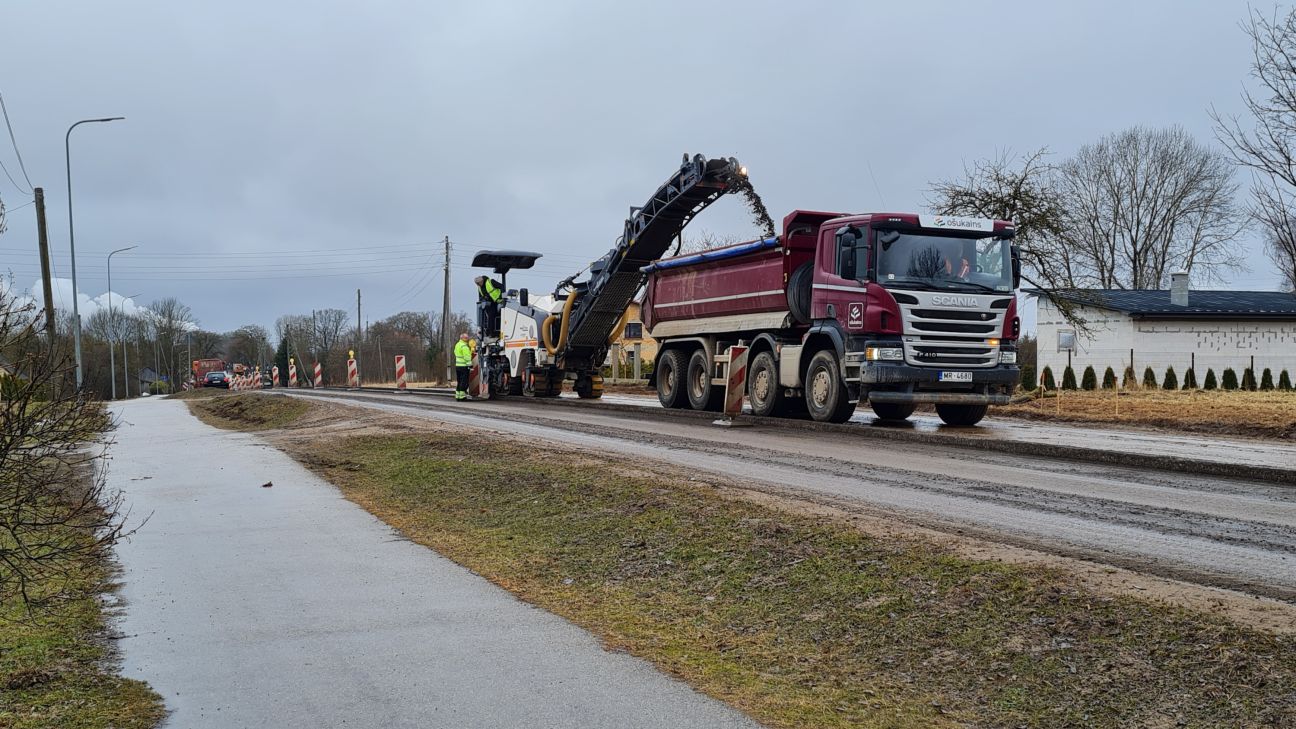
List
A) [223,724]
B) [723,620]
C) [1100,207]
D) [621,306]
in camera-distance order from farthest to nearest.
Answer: [1100,207] < [621,306] < [723,620] < [223,724]

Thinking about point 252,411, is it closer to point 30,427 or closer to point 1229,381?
point 30,427

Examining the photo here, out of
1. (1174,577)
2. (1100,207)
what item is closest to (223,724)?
(1174,577)

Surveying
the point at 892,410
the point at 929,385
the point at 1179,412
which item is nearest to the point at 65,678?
the point at 929,385

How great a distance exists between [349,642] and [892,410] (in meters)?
13.5

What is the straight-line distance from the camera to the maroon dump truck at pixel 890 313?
631 inches

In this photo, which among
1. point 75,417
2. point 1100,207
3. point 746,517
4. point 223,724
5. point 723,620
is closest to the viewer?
point 223,724

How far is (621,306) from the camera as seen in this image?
25.2 meters

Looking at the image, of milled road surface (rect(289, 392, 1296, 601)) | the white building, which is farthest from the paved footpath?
the white building

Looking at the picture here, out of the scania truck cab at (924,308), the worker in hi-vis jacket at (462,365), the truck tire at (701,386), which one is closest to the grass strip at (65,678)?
the scania truck cab at (924,308)

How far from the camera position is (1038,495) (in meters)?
9.43

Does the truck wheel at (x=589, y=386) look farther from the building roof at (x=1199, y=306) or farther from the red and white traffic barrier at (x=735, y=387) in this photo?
the building roof at (x=1199, y=306)

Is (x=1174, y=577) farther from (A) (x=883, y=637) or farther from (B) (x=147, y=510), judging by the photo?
(B) (x=147, y=510)

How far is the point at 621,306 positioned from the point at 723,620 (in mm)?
19563

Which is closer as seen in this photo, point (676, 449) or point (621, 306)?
point (676, 449)
